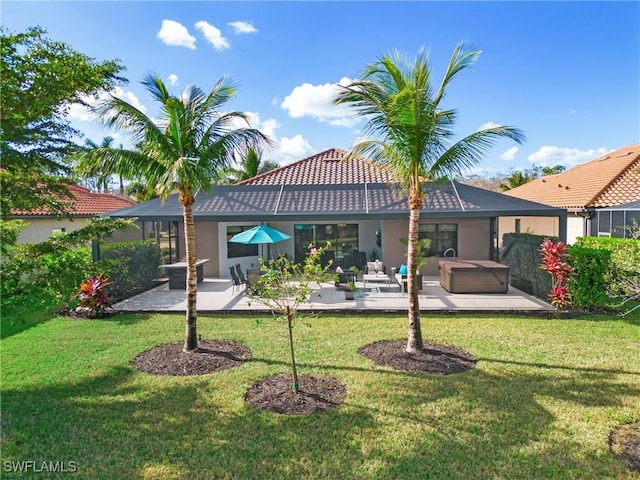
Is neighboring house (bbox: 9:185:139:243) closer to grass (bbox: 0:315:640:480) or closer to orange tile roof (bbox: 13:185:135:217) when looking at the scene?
orange tile roof (bbox: 13:185:135:217)

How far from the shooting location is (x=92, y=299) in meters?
10.8

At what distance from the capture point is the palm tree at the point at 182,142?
7.33m

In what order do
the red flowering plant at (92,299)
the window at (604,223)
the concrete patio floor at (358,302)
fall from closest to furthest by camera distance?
the red flowering plant at (92,299) < the concrete patio floor at (358,302) < the window at (604,223)

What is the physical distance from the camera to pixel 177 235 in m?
18.2

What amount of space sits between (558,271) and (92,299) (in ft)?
44.9

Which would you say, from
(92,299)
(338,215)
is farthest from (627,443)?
(92,299)

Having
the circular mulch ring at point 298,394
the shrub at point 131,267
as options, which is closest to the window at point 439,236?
the circular mulch ring at point 298,394

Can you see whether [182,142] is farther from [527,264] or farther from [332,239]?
[527,264]

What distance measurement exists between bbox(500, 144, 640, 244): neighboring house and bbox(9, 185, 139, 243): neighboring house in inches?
880

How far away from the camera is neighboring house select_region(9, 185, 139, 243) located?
56.9 ft

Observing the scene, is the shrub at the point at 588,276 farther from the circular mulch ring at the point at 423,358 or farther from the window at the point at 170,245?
the window at the point at 170,245

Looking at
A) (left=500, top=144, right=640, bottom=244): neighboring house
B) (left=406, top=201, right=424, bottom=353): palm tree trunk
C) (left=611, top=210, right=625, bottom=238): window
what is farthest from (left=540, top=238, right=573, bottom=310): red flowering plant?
(left=611, top=210, right=625, bottom=238): window

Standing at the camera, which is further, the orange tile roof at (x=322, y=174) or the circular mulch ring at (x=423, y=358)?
the orange tile roof at (x=322, y=174)

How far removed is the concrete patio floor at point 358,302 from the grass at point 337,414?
98.2 inches
